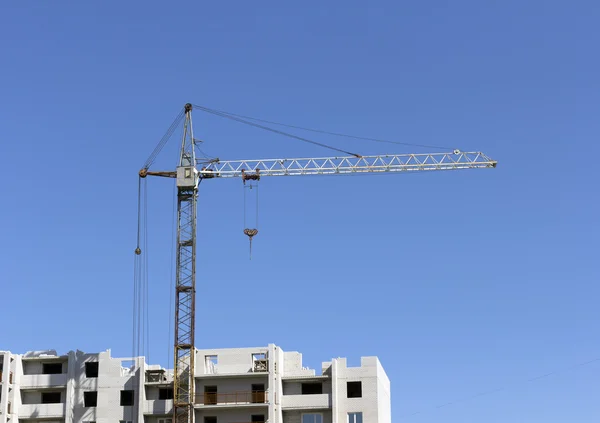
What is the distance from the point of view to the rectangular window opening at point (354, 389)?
126 m

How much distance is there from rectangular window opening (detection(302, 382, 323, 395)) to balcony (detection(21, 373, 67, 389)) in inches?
969

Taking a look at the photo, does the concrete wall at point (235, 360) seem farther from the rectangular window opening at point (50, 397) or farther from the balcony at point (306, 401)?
the rectangular window opening at point (50, 397)

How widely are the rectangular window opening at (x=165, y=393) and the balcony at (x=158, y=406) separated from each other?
1.55 m

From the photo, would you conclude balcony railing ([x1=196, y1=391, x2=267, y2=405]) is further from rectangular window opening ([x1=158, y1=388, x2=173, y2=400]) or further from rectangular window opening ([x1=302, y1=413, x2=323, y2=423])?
rectangular window opening ([x1=302, y1=413, x2=323, y2=423])

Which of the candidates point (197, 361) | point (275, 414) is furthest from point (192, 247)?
point (275, 414)

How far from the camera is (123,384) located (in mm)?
128750

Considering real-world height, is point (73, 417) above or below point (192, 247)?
below

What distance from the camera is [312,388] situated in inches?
5037

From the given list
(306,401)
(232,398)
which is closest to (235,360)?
(232,398)

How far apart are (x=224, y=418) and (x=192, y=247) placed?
20.1 meters

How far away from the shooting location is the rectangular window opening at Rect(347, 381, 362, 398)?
12575 centimetres

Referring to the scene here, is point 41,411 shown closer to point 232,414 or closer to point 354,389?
point 232,414

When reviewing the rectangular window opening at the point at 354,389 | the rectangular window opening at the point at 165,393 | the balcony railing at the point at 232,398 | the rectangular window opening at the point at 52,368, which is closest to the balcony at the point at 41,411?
the rectangular window opening at the point at 52,368

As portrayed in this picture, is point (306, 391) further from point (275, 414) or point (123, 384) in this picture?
point (123, 384)
